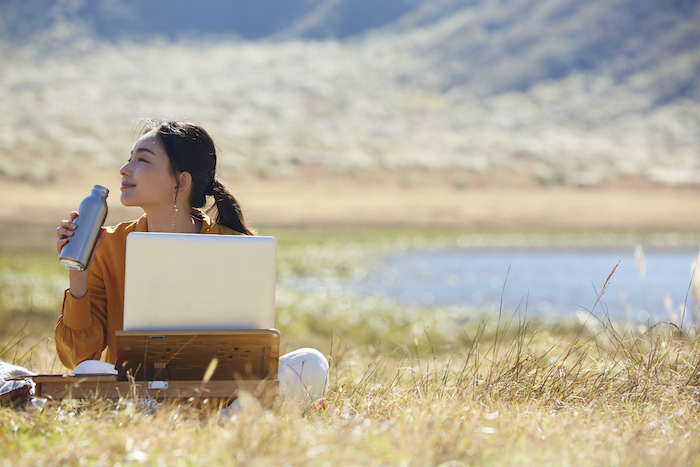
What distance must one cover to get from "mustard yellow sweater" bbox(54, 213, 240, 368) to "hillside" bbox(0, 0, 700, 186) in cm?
4159

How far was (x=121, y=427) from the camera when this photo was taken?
266 cm

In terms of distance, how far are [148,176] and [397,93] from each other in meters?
82.3

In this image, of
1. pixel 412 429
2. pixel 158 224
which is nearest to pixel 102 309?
pixel 158 224

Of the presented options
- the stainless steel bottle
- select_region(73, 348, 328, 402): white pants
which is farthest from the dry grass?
the stainless steel bottle

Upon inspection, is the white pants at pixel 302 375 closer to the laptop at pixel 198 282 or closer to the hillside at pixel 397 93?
the laptop at pixel 198 282

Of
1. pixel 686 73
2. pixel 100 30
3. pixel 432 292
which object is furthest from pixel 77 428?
pixel 100 30

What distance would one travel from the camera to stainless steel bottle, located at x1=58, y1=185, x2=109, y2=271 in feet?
9.18

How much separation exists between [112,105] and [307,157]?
24206 mm

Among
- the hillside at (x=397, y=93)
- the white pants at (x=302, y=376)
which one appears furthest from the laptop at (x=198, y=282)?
the hillside at (x=397, y=93)

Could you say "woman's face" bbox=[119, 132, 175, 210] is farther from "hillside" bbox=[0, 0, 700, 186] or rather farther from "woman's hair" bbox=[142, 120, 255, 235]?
"hillside" bbox=[0, 0, 700, 186]

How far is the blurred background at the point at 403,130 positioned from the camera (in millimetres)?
25344

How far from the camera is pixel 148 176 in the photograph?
11.1 ft

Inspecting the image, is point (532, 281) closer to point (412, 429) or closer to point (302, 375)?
point (302, 375)

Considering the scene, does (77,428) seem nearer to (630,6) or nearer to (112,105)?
(112,105)
